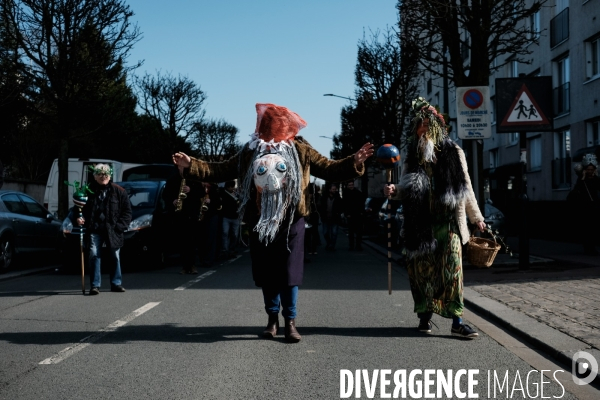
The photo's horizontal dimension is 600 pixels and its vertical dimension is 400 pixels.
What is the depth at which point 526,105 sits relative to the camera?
12.0 metres

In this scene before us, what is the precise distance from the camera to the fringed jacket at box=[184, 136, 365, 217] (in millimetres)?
6621

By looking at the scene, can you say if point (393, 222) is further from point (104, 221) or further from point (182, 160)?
point (182, 160)

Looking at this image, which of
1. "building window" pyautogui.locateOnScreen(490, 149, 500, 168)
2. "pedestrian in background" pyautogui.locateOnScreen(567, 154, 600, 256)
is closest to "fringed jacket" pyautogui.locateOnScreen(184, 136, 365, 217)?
"pedestrian in background" pyautogui.locateOnScreen(567, 154, 600, 256)

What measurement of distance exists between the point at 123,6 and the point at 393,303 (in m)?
16.9

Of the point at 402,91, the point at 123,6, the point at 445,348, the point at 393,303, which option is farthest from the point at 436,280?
the point at 402,91

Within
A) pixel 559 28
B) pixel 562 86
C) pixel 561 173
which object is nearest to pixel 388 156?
pixel 561 173

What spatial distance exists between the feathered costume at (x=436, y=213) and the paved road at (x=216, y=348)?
1.42ft

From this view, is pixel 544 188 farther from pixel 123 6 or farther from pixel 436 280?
pixel 436 280

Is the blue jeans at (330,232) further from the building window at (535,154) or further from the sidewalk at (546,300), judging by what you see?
the building window at (535,154)

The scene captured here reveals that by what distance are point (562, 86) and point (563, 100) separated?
603mm

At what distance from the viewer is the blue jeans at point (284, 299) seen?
6.63 metres

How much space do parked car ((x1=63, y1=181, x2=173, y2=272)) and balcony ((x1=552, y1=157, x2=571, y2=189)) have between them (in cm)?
1627

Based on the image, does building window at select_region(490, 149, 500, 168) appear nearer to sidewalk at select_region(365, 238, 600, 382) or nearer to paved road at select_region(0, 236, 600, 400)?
sidewalk at select_region(365, 238, 600, 382)

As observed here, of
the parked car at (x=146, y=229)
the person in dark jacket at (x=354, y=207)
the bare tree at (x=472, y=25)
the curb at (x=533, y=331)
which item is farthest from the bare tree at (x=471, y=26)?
the curb at (x=533, y=331)
